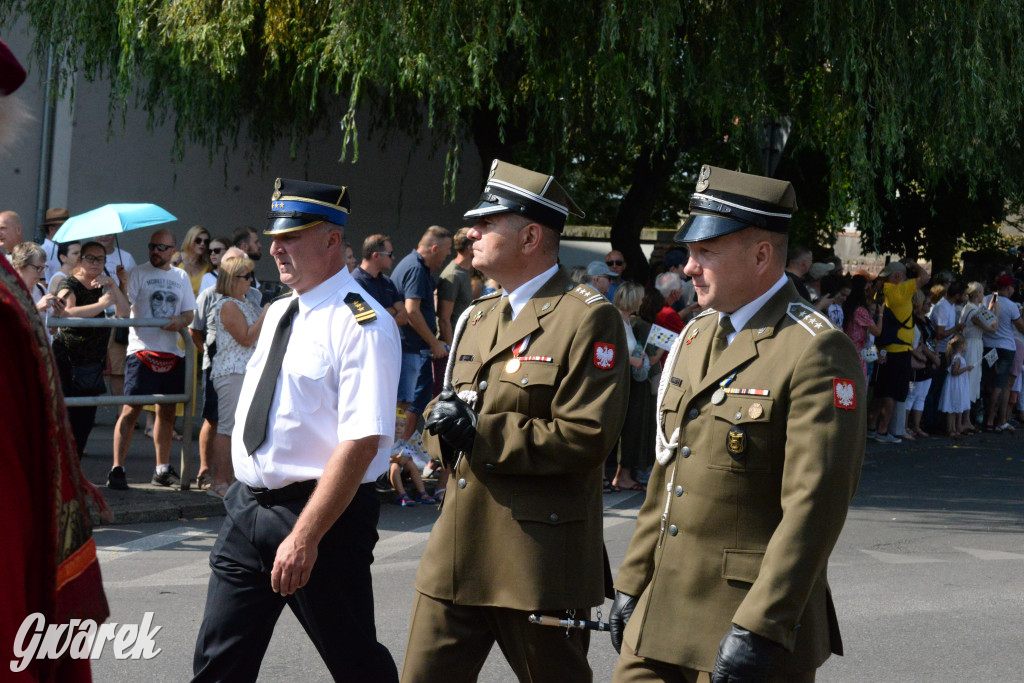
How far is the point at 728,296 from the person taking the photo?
119 inches

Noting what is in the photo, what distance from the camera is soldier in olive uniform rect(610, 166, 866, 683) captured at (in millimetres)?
2680

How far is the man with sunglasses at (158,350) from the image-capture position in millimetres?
A: 8820

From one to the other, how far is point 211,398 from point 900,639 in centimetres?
515

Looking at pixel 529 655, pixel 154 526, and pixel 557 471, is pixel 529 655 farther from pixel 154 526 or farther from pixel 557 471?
pixel 154 526

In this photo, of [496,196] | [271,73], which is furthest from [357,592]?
[271,73]

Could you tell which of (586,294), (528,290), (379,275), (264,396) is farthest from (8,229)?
(586,294)

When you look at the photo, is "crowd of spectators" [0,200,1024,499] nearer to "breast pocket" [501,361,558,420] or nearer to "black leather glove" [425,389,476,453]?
"breast pocket" [501,361,558,420]

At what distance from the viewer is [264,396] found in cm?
348

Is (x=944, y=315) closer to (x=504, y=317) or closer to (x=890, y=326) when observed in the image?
(x=890, y=326)

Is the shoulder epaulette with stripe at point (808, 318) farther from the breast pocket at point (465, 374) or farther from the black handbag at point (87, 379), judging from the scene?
the black handbag at point (87, 379)

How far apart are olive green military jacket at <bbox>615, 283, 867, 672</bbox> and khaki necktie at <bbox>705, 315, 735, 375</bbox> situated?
31mm

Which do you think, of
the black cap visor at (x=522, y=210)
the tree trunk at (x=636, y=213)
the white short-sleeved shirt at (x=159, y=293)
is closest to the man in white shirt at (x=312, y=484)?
the black cap visor at (x=522, y=210)

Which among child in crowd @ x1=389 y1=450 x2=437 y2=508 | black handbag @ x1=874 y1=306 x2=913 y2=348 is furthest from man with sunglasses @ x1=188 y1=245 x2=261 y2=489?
black handbag @ x1=874 y1=306 x2=913 y2=348

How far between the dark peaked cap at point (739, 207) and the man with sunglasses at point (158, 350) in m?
6.49
